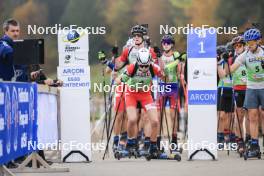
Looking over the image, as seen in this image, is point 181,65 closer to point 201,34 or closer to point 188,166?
point 201,34

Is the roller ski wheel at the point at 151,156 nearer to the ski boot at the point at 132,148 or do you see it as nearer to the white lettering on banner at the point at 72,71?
the ski boot at the point at 132,148

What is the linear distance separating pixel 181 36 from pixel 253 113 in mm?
10146

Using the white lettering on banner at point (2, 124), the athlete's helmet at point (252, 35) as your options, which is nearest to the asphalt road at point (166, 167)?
the athlete's helmet at point (252, 35)

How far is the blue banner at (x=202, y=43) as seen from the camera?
1372 cm

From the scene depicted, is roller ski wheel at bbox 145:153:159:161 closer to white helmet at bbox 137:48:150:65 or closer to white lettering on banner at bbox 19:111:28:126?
white helmet at bbox 137:48:150:65

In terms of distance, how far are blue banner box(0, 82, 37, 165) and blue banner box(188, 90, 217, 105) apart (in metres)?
3.29

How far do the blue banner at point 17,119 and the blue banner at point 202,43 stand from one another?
321 centimetres

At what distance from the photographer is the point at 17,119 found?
10.2 meters

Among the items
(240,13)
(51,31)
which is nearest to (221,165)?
(240,13)

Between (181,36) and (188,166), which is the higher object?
(181,36)

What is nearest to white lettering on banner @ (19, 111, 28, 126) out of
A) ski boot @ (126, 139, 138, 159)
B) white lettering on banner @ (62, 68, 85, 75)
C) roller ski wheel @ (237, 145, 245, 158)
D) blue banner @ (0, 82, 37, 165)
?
blue banner @ (0, 82, 37, 165)

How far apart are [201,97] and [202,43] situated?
0.86m

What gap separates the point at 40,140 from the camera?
41.0 ft

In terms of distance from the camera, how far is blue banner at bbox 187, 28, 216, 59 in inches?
540
